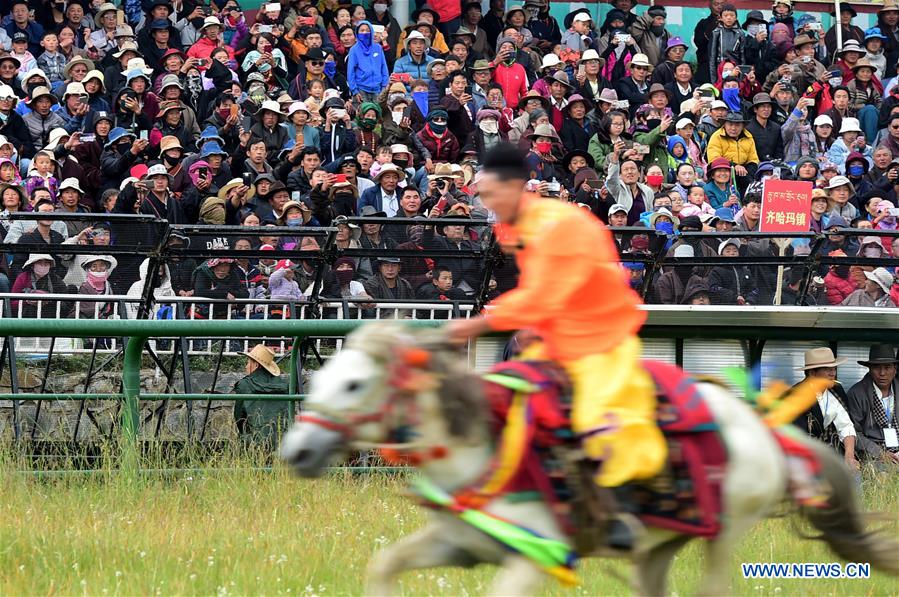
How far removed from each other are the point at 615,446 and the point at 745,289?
22.1ft

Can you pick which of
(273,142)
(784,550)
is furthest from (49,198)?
(784,550)

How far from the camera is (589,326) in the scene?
19.1 ft

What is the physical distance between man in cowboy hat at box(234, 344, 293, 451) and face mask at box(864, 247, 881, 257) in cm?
516

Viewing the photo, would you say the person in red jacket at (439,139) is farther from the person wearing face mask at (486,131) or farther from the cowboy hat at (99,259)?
the cowboy hat at (99,259)

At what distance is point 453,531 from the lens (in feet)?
18.6

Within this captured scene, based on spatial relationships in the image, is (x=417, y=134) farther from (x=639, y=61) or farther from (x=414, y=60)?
(x=639, y=61)

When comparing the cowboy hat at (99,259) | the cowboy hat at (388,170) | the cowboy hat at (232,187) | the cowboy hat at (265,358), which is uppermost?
the cowboy hat at (388,170)

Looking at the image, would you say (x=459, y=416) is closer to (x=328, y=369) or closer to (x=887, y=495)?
(x=328, y=369)

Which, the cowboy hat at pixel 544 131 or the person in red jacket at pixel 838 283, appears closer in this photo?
the person in red jacket at pixel 838 283

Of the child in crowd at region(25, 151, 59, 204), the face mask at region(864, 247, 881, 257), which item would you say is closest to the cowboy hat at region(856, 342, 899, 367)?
the face mask at region(864, 247, 881, 257)

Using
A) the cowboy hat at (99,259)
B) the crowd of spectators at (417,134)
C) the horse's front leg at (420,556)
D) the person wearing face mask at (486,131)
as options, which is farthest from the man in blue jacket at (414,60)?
the horse's front leg at (420,556)

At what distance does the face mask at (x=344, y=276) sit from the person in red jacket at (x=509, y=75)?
24.9ft

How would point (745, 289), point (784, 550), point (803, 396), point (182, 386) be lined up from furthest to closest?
1. point (745, 289)
2. point (182, 386)
3. point (784, 550)
4. point (803, 396)

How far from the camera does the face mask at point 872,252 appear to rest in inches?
481
